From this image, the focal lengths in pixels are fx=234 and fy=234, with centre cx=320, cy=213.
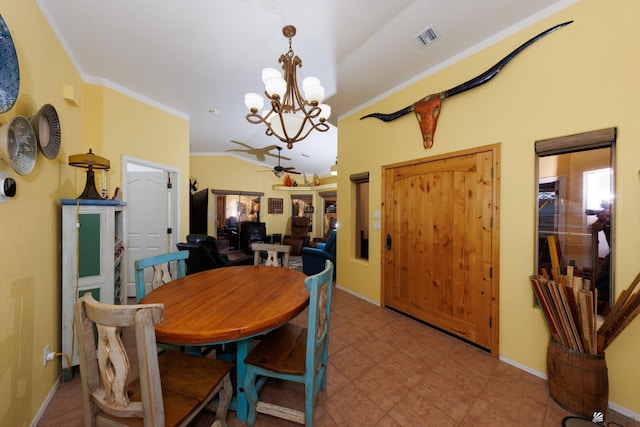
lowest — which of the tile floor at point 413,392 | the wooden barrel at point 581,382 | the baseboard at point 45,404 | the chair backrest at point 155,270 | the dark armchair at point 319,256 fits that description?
the tile floor at point 413,392

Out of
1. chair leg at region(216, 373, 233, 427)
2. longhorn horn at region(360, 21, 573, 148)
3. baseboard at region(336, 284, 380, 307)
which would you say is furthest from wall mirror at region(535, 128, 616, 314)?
chair leg at region(216, 373, 233, 427)

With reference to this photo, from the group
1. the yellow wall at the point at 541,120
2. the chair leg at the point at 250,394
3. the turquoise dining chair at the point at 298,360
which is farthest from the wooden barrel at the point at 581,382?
the chair leg at the point at 250,394

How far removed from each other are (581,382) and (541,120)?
183 cm

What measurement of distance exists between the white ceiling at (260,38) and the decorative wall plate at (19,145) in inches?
43.8

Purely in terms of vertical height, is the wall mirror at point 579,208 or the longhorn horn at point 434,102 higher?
the longhorn horn at point 434,102

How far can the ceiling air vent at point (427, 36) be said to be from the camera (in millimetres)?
2066

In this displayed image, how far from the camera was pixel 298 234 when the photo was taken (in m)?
7.70

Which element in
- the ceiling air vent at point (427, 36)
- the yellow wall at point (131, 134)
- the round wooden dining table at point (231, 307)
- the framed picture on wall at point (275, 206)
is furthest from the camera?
the framed picture on wall at point (275, 206)

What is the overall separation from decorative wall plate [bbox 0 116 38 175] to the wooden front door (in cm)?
308

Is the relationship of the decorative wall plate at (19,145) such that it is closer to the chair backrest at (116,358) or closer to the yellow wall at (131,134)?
the chair backrest at (116,358)

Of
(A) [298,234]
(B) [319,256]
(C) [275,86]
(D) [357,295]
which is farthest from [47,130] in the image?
(A) [298,234]

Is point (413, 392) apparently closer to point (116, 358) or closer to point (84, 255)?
point (116, 358)

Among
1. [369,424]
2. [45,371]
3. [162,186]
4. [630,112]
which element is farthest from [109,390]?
[162,186]

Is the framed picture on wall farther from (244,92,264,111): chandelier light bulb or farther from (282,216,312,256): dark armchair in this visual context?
(244,92,264,111): chandelier light bulb
